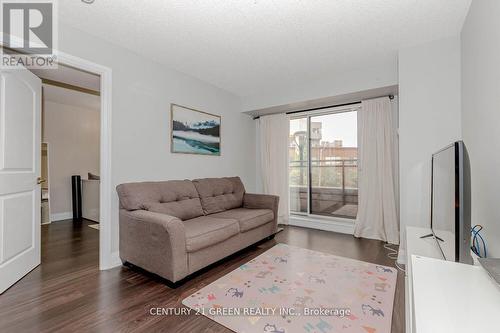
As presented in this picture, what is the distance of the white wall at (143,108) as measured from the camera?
245 cm

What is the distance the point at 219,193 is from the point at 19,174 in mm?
2133

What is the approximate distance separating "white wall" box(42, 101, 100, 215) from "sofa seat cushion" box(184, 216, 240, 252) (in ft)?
12.0

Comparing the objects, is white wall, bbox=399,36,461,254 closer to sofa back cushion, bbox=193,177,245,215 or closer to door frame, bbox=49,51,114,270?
sofa back cushion, bbox=193,177,245,215

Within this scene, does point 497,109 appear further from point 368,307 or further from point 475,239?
point 368,307

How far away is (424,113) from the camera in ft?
8.23

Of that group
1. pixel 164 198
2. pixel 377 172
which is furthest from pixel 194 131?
pixel 377 172

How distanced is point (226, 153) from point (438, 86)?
9.62 ft

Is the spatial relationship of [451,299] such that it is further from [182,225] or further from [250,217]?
[250,217]

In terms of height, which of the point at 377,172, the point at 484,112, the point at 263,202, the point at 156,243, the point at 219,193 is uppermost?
the point at 484,112

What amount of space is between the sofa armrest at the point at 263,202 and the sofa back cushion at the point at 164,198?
34.6 inches

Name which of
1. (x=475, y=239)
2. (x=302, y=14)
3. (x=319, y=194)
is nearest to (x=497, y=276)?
(x=475, y=239)

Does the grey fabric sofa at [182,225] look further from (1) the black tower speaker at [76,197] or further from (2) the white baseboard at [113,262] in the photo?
(1) the black tower speaker at [76,197]

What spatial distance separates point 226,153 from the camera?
13.3ft

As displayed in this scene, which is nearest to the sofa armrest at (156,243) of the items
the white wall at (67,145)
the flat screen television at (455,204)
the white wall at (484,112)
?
the flat screen television at (455,204)
